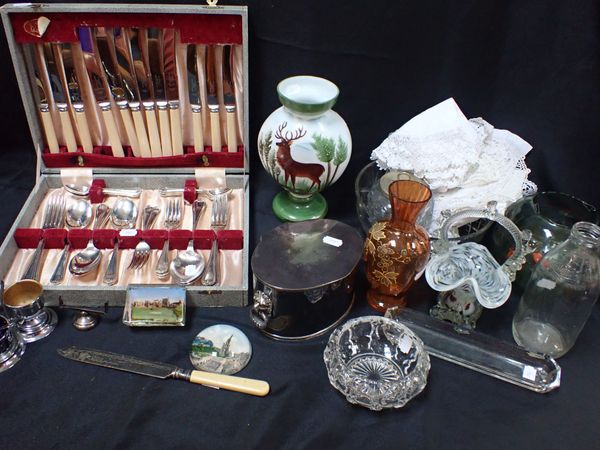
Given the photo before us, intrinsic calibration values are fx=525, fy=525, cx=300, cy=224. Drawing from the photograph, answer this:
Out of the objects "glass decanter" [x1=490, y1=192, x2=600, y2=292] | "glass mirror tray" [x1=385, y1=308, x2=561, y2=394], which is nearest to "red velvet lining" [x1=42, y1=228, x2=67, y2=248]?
"glass mirror tray" [x1=385, y1=308, x2=561, y2=394]

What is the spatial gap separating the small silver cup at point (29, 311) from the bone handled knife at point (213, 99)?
42cm

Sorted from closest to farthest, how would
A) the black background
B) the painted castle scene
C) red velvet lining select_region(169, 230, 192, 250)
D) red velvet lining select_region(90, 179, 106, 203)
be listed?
the black background, the painted castle scene, red velvet lining select_region(169, 230, 192, 250), red velvet lining select_region(90, 179, 106, 203)

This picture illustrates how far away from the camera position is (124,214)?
0.99m

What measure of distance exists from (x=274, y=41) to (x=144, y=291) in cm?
52

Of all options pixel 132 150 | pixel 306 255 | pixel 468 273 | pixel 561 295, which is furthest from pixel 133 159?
pixel 561 295

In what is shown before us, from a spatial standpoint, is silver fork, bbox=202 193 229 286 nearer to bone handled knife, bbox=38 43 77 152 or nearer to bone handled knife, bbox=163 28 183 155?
bone handled knife, bbox=163 28 183 155

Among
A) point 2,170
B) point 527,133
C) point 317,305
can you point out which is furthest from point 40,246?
point 527,133

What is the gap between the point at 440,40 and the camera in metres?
0.98

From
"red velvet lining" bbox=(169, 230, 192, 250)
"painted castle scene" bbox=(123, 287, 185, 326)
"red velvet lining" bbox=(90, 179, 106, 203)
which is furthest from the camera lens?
"red velvet lining" bbox=(90, 179, 106, 203)

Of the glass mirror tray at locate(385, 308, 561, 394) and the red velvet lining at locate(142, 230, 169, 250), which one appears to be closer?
the glass mirror tray at locate(385, 308, 561, 394)

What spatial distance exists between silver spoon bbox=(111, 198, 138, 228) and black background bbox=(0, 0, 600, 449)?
198 millimetres

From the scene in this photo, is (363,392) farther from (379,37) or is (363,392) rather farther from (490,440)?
(379,37)

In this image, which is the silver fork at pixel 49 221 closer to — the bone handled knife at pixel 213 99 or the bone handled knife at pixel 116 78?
the bone handled knife at pixel 116 78

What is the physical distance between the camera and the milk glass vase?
89cm
